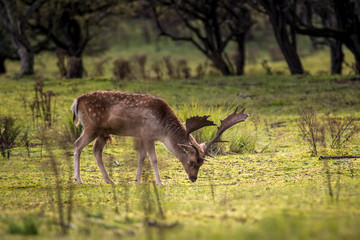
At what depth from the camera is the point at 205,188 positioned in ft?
23.2

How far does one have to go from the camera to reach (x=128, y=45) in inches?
1881

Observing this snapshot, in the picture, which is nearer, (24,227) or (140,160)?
(24,227)

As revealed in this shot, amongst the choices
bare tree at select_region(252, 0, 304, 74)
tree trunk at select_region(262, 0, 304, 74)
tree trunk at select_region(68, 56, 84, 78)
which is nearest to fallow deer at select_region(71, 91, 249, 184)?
tree trunk at select_region(68, 56, 84, 78)

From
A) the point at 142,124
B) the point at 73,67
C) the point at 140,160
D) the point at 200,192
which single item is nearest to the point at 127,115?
the point at 142,124

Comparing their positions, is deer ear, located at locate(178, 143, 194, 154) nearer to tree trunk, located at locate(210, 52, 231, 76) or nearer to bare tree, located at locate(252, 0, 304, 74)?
bare tree, located at locate(252, 0, 304, 74)

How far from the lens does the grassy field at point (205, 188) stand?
13.9 ft

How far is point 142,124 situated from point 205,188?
1.43m

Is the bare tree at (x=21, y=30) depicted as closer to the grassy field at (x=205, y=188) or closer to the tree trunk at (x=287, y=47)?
the grassy field at (x=205, y=188)

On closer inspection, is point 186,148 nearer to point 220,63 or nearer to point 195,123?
point 195,123

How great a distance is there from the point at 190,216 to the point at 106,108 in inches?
134

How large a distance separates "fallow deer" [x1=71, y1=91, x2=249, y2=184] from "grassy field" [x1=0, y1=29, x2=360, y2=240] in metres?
0.32

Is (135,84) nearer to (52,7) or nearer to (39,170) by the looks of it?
(52,7)

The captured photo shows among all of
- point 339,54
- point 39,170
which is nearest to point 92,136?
point 39,170

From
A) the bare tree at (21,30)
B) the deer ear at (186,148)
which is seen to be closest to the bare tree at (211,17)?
the bare tree at (21,30)
